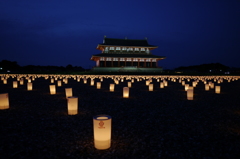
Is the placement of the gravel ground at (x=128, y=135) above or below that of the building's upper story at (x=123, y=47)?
below

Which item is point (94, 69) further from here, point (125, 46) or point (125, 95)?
point (125, 95)

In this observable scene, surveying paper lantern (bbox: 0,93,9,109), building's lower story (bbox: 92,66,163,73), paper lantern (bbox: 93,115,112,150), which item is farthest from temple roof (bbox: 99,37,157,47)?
paper lantern (bbox: 93,115,112,150)

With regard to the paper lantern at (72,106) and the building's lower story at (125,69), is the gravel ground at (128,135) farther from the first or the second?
the building's lower story at (125,69)

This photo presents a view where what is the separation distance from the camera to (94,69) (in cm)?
4509

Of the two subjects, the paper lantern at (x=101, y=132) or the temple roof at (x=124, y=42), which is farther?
the temple roof at (x=124, y=42)

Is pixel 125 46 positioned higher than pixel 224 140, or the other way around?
pixel 125 46

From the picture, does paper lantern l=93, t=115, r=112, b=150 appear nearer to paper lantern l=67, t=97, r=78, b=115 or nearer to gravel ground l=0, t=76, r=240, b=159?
gravel ground l=0, t=76, r=240, b=159

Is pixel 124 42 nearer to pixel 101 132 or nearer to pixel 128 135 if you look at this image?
pixel 128 135

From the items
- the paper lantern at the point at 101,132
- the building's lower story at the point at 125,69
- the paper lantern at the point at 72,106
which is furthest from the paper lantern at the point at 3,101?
the building's lower story at the point at 125,69

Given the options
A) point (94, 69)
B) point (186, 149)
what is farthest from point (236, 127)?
point (94, 69)

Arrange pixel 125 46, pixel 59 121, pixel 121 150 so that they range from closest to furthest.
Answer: pixel 121 150, pixel 59 121, pixel 125 46

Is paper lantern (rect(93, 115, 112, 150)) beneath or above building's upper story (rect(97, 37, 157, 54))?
→ beneath

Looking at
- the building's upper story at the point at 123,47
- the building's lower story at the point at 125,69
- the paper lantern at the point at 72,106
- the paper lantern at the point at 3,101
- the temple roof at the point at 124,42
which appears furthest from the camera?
the temple roof at the point at 124,42

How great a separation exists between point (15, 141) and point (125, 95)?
6.29 m
